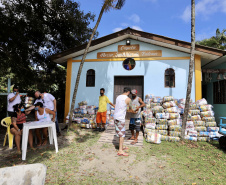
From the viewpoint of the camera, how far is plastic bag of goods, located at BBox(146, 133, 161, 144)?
17.6 feet

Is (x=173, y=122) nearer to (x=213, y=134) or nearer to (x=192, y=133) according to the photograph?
(x=192, y=133)

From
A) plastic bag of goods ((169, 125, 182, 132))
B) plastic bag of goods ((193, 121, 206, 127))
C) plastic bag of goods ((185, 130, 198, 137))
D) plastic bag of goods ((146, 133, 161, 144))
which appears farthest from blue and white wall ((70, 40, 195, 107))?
plastic bag of goods ((146, 133, 161, 144))

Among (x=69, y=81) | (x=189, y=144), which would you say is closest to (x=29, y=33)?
(x=69, y=81)

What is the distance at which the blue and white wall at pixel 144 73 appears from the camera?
780cm

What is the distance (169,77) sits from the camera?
8016 mm

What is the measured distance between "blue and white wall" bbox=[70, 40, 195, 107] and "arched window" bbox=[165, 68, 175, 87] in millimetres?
165

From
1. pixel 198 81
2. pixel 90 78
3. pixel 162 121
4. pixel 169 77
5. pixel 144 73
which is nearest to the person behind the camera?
pixel 162 121

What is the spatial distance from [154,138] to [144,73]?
4.05 meters

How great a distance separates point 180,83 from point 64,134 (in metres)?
6.56

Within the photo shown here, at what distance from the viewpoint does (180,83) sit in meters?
7.79

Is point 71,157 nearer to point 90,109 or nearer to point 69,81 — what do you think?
point 90,109

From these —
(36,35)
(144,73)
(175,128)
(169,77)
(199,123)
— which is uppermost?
Answer: (36,35)

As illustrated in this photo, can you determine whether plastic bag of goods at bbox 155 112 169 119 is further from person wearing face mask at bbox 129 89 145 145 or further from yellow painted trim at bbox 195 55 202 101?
yellow painted trim at bbox 195 55 202 101

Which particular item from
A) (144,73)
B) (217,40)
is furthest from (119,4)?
(217,40)
